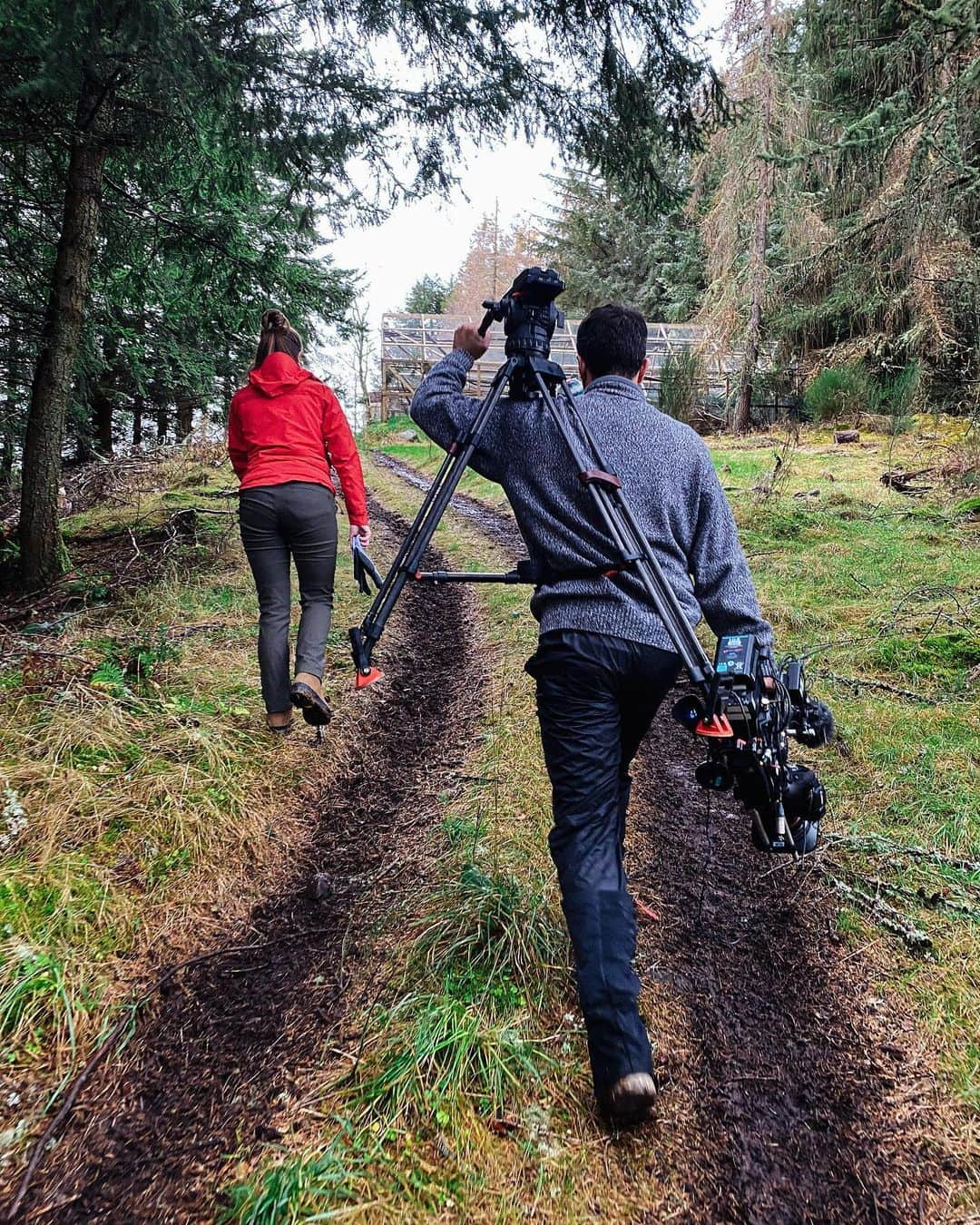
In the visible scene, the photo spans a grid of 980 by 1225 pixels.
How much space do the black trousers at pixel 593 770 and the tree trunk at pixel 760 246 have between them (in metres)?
17.2

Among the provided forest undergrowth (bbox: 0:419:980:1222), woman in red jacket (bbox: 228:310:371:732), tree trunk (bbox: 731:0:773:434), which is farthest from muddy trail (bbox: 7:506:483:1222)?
tree trunk (bbox: 731:0:773:434)

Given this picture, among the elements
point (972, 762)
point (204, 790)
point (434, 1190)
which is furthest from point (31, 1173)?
point (972, 762)

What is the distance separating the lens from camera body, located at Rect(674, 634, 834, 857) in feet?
6.81

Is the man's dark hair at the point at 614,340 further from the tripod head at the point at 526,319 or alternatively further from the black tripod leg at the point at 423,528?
the black tripod leg at the point at 423,528

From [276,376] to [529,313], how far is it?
6.33 feet

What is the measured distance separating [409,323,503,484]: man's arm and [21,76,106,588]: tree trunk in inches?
185

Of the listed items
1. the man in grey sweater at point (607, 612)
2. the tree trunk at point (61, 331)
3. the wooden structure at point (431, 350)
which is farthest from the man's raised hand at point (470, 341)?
the wooden structure at point (431, 350)

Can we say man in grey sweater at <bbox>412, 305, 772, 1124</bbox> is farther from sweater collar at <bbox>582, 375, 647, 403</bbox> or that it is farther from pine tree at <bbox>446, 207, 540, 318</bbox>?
pine tree at <bbox>446, 207, 540, 318</bbox>

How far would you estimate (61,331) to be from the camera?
19.5 feet

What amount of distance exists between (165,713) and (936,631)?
5162mm

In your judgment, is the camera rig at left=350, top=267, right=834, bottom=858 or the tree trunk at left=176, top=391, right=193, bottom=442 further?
the tree trunk at left=176, top=391, right=193, bottom=442

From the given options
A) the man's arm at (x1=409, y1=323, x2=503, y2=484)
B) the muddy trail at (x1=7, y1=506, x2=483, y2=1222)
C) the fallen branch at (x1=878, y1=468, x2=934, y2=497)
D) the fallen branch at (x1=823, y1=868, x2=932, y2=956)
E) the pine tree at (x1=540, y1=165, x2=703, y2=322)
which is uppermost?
the pine tree at (x1=540, y1=165, x2=703, y2=322)

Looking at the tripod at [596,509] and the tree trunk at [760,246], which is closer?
the tripod at [596,509]

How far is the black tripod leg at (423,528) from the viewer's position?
2.67m
